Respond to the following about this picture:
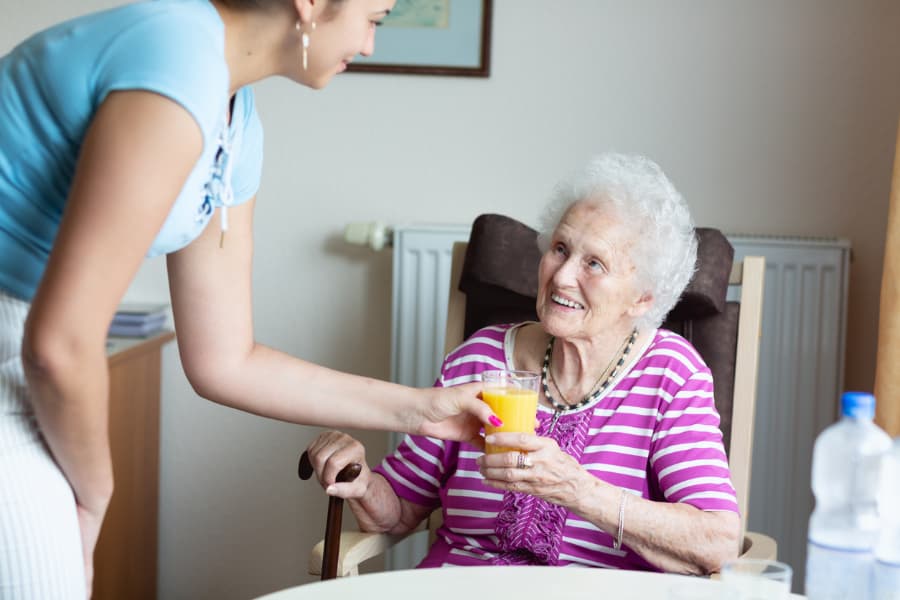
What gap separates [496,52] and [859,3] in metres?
0.93

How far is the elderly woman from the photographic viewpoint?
5.40 feet

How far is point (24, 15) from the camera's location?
2.64m

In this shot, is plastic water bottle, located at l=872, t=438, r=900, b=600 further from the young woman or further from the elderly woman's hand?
the young woman

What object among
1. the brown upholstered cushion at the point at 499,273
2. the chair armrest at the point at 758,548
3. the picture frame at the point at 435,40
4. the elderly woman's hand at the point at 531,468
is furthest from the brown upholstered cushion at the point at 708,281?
the picture frame at the point at 435,40

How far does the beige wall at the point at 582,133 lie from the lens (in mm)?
2576

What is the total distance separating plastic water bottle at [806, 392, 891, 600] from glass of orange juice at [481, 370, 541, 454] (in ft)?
1.35

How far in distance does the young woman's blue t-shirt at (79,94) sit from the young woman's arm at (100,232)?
0.7 inches

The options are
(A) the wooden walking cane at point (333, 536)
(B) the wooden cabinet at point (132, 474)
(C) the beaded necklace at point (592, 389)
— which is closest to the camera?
(A) the wooden walking cane at point (333, 536)

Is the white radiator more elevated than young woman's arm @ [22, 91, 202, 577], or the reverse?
young woman's arm @ [22, 91, 202, 577]

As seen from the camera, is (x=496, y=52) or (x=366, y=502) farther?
(x=496, y=52)

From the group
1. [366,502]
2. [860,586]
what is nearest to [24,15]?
[366,502]

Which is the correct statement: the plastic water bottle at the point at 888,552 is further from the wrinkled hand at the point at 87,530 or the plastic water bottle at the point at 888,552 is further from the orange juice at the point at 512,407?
the wrinkled hand at the point at 87,530

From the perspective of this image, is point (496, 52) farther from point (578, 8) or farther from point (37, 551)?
point (37, 551)

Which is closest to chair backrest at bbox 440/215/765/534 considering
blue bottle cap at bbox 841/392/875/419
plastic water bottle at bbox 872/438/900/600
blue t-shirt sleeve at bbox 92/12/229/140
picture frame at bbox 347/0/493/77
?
picture frame at bbox 347/0/493/77
